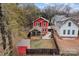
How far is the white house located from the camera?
5.16 feet

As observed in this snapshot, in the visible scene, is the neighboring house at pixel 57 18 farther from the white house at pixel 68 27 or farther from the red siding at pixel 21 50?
the red siding at pixel 21 50

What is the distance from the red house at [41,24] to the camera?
5.18 feet

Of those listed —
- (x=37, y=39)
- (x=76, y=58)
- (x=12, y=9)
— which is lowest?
(x=76, y=58)

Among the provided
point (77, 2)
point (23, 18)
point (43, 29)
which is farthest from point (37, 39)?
point (77, 2)

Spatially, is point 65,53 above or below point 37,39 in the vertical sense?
below

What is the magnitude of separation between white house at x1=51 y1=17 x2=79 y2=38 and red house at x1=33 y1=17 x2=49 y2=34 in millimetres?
82

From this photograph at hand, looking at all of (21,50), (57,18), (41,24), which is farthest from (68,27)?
(21,50)

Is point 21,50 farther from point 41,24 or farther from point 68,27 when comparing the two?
point 68,27

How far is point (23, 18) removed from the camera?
1597mm

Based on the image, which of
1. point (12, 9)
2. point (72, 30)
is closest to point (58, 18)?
point (72, 30)

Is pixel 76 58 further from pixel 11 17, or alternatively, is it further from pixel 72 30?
pixel 11 17

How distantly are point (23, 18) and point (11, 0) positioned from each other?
0.56ft

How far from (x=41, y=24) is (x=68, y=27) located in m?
0.22

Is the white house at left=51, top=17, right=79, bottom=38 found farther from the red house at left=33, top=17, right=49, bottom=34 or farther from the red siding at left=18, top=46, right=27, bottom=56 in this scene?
the red siding at left=18, top=46, right=27, bottom=56
